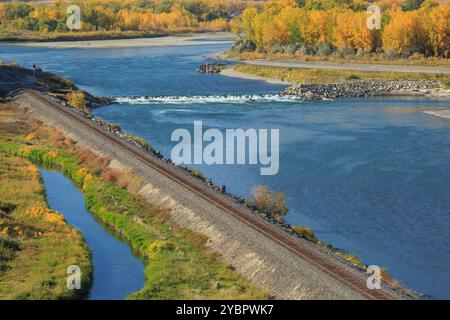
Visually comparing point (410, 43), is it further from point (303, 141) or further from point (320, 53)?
point (303, 141)

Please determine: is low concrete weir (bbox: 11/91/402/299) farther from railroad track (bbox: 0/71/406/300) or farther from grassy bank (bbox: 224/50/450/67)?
grassy bank (bbox: 224/50/450/67)

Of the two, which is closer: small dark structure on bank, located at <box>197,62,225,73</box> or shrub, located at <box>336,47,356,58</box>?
small dark structure on bank, located at <box>197,62,225,73</box>

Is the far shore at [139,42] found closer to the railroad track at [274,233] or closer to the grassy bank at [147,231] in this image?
the grassy bank at [147,231]

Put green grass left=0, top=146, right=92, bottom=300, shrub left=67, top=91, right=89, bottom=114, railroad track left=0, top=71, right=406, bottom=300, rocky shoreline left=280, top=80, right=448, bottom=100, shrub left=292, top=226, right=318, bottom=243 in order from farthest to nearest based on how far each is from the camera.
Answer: rocky shoreline left=280, top=80, right=448, bottom=100 < shrub left=67, top=91, right=89, bottom=114 < shrub left=292, top=226, right=318, bottom=243 < green grass left=0, top=146, right=92, bottom=300 < railroad track left=0, top=71, right=406, bottom=300

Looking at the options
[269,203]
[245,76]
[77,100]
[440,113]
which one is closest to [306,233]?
[269,203]

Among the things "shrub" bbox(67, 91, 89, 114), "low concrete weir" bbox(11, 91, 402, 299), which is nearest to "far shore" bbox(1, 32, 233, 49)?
"shrub" bbox(67, 91, 89, 114)
